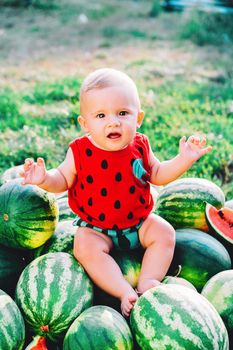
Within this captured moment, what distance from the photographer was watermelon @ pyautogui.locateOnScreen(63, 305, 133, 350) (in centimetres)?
240

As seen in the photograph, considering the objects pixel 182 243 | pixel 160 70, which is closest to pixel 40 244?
pixel 182 243

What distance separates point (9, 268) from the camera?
3.06 m

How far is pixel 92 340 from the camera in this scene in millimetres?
2402

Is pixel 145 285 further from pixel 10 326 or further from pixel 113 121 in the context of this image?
pixel 113 121

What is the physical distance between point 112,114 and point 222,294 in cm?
105

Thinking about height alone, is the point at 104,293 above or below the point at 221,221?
below

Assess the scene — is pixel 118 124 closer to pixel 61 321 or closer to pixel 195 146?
pixel 195 146

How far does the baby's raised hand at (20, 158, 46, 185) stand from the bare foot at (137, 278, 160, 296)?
74cm

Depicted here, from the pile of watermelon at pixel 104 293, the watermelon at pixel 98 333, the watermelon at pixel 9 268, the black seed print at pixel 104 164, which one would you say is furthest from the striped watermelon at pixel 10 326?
the black seed print at pixel 104 164

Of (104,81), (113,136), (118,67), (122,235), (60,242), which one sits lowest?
(118,67)

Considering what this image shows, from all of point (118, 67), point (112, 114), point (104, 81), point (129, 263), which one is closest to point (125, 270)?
point (129, 263)

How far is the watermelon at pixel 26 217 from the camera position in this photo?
9.90ft

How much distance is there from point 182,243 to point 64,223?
2.28 feet

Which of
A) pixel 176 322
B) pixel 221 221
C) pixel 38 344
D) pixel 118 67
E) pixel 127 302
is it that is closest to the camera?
pixel 176 322
